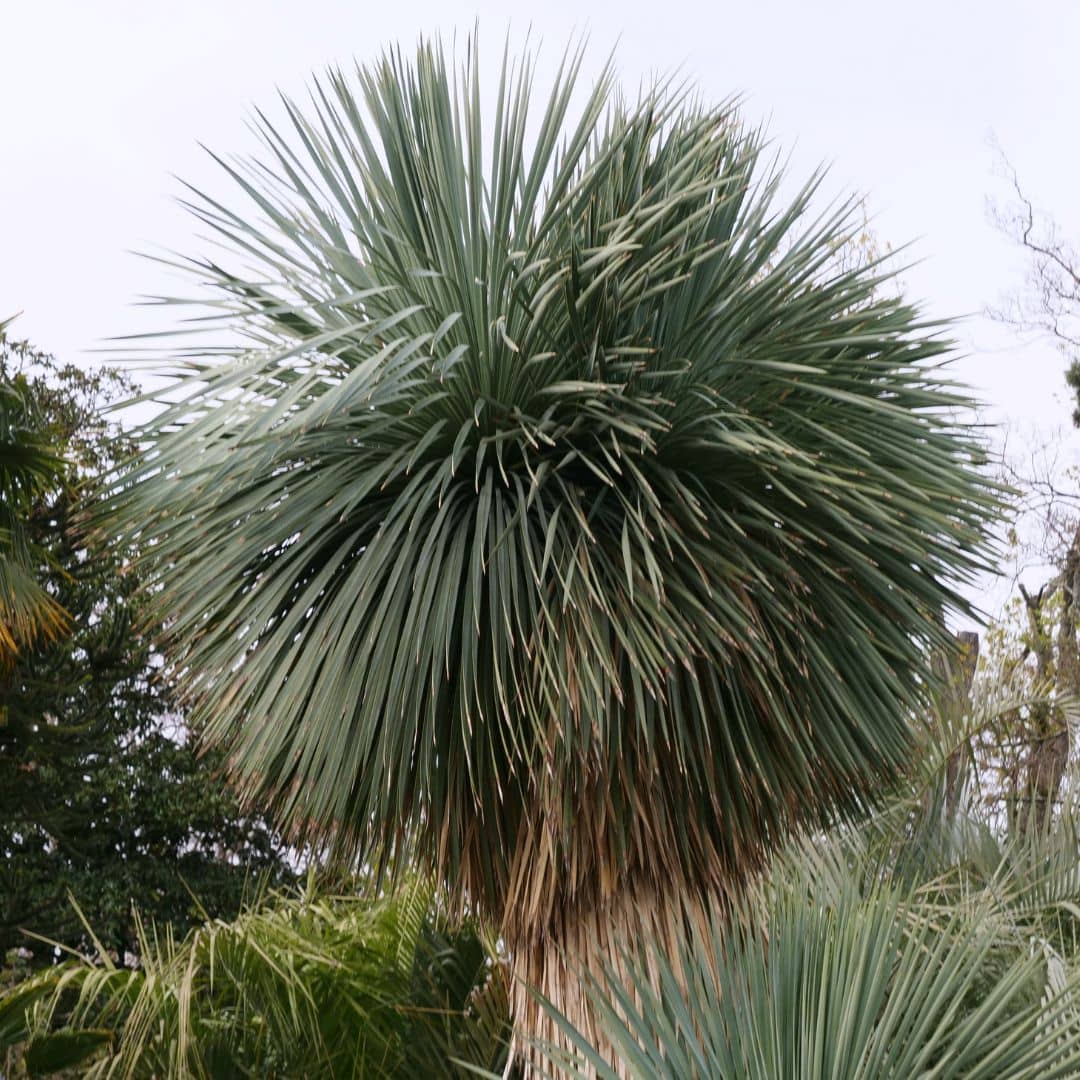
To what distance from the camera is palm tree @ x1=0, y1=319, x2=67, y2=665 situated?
691cm

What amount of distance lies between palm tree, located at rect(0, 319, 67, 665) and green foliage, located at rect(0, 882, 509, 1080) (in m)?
2.33

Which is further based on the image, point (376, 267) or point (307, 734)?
point (376, 267)

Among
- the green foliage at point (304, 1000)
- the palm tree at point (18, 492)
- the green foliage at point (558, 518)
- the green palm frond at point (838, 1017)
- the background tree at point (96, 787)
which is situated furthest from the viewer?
the background tree at point (96, 787)

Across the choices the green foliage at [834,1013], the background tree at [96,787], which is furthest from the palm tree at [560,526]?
the background tree at [96,787]

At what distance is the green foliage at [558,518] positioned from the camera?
3.39 meters

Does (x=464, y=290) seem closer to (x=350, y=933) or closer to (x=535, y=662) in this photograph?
(x=535, y=662)

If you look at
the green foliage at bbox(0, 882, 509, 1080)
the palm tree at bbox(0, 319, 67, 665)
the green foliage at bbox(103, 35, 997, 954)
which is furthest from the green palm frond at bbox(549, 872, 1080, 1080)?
the palm tree at bbox(0, 319, 67, 665)

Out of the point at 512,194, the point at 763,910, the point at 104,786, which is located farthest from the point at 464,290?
the point at 104,786

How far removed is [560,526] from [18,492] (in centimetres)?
487

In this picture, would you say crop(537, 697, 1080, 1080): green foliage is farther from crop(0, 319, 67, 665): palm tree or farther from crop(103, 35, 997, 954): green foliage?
crop(0, 319, 67, 665): palm tree

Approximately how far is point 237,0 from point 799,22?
12.3ft

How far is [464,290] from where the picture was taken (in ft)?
12.4

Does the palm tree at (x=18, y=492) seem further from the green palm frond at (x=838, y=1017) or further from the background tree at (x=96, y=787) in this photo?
the green palm frond at (x=838, y=1017)

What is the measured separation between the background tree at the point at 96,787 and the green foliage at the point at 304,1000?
21.6 ft
